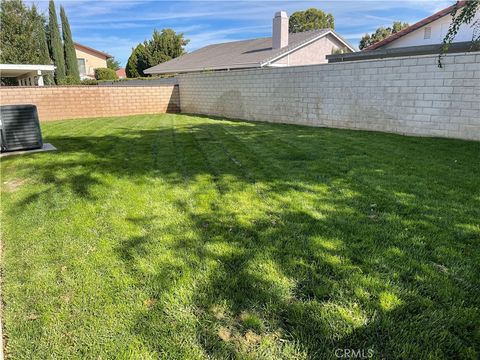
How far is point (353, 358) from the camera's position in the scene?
173 centimetres

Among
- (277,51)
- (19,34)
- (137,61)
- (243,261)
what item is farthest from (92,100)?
(137,61)

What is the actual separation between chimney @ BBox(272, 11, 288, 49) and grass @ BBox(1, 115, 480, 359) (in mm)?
17330

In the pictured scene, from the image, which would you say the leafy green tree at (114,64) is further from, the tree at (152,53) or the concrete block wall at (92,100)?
the concrete block wall at (92,100)

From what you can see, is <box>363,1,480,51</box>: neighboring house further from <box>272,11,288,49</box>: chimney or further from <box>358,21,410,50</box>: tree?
<box>358,21,410,50</box>: tree

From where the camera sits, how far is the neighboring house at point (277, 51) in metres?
20.0

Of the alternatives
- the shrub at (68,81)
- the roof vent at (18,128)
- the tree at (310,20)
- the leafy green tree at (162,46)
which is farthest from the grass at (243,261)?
the tree at (310,20)

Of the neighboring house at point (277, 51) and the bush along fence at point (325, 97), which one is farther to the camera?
the neighboring house at point (277, 51)

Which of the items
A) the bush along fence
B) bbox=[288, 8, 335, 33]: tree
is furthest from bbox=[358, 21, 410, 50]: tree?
the bush along fence

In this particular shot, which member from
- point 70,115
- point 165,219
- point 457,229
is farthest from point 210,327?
point 70,115

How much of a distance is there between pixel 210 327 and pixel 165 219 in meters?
1.63

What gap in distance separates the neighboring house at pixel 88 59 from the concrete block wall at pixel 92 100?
2759cm

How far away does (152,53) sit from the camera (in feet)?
128

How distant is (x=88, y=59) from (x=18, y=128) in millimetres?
38499

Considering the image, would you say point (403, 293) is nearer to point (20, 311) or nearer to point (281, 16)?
point (20, 311)
